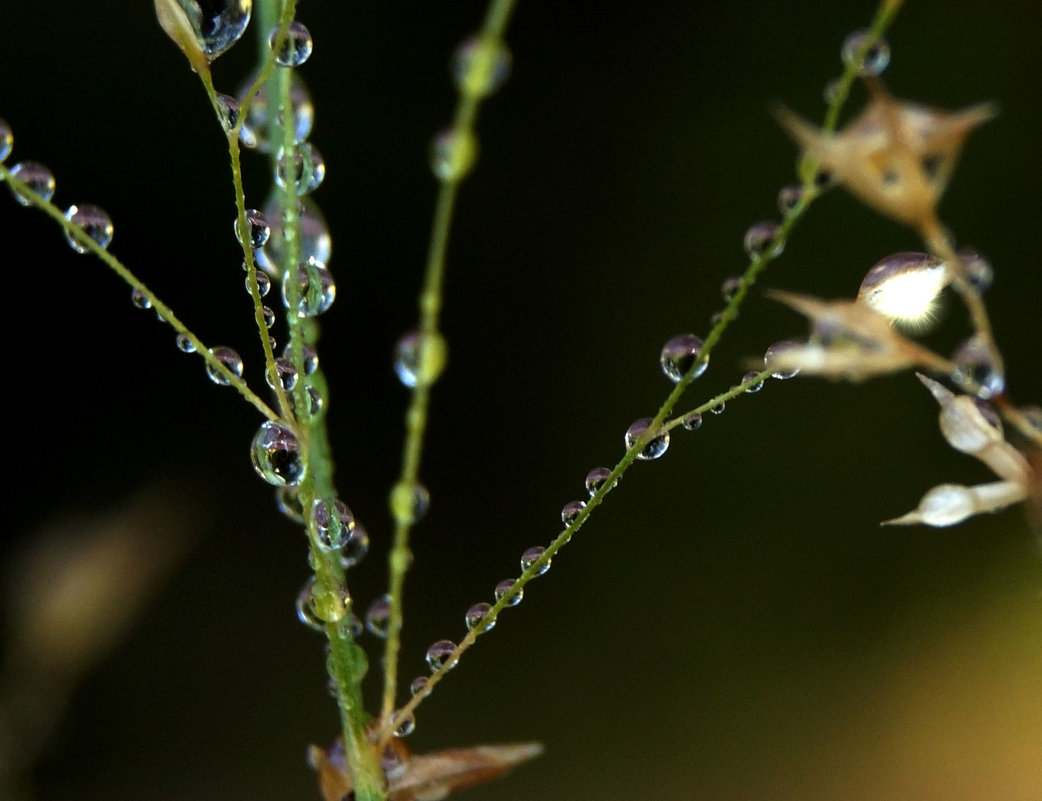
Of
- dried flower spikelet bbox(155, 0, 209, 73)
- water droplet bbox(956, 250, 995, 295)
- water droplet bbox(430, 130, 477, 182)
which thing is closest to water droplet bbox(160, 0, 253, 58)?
dried flower spikelet bbox(155, 0, 209, 73)

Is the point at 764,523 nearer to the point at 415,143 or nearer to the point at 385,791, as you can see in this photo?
the point at 415,143

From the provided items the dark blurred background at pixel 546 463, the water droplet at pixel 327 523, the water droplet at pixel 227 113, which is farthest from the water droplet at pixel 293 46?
the dark blurred background at pixel 546 463

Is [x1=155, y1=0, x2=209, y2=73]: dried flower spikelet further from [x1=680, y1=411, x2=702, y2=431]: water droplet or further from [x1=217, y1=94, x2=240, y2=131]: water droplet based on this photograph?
[x1=680, y1=411, x2=702, y2=431]: water droplet

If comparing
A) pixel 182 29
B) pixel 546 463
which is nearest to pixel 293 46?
pixel 182 29

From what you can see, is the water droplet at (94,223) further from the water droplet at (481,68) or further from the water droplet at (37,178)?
the water droplet at (481,68)

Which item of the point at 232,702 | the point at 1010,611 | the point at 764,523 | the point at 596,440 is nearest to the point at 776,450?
the point at 764,523

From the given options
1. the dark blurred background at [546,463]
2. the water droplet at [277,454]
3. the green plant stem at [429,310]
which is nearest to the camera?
the green plant stem at [429,310]

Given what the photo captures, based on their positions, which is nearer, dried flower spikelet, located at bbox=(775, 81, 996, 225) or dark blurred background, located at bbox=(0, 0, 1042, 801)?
dried flower spikelet, located at bbox=(775, 81, 996, 225)

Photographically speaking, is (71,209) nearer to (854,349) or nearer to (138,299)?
(138,299)
